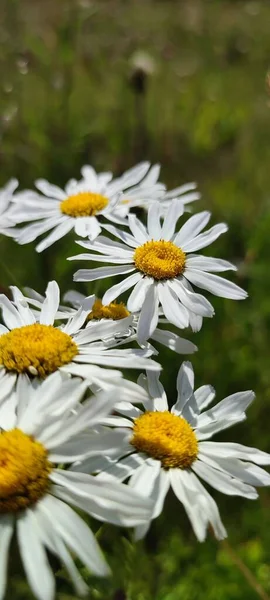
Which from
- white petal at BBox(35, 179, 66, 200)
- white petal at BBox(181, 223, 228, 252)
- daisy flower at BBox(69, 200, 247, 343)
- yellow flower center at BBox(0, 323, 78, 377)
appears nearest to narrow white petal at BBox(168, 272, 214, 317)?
daisy flower at BBox(69, 200, 247, 343)

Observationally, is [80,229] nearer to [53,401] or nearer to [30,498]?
[53,401]

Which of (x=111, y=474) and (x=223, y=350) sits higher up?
(x=223, y=350)

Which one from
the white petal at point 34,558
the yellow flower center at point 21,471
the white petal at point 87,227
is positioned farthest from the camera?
the white petal at point 87,227

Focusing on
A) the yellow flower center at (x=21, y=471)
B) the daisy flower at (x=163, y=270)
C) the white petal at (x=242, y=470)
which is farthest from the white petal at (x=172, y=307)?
the yellow flower center at (x=21, y=471)

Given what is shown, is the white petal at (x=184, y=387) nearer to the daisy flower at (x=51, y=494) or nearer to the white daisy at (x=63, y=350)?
the white daisy at (x=63, y=350)

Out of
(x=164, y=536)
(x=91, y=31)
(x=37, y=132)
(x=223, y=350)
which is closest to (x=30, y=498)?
(x=164, y=536)

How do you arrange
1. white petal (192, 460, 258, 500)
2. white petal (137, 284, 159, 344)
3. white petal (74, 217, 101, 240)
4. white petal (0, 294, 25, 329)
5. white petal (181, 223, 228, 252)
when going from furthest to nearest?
white petal (74, 217, 101, 240) < white petal (181, 223, 228, 252) < white petal (0, 294, 25, 329) < white petal (137, 284, 159, 344) < white petal (192, 460, 258, 500)

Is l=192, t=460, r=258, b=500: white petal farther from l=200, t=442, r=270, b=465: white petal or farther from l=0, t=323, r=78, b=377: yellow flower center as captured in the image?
l=0, t=323, r=78, b=377: yellow flower center

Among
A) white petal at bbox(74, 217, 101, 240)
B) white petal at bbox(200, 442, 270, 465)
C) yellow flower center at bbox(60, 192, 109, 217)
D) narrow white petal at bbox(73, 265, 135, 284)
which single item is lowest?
white petal at bbox(200, 442, 270, 465)
